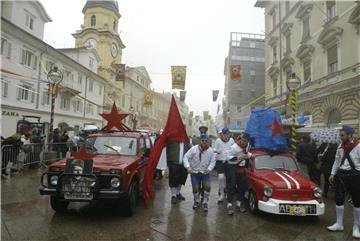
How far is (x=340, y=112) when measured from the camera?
16.7 meters

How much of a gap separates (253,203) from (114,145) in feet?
12.4

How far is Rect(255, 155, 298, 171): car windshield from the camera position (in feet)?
23.7

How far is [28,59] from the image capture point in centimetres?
2408

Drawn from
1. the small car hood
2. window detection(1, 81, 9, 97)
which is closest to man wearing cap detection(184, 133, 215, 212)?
the small car hood

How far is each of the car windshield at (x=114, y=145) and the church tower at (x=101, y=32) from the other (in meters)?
37.2

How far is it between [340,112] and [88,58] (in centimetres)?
3141

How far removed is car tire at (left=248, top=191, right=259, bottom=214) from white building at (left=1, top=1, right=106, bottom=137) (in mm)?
13333

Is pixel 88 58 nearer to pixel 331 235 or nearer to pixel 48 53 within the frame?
pixel 48 53

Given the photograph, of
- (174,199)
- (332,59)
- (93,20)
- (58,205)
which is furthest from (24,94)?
(93,20)

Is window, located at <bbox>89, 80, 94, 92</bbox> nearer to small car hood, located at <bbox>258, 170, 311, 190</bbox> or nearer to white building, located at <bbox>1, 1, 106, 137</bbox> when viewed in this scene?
white building, located at <bbox>1, 1, 106, 137</bbox>

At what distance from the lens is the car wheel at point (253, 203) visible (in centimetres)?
652

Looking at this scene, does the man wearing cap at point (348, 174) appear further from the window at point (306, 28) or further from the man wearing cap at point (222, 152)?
the window at point (306, 28)

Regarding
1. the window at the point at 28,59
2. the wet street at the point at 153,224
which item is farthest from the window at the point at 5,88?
the wet street at the point at 153,224

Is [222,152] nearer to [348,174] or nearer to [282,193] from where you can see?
[282,193]
